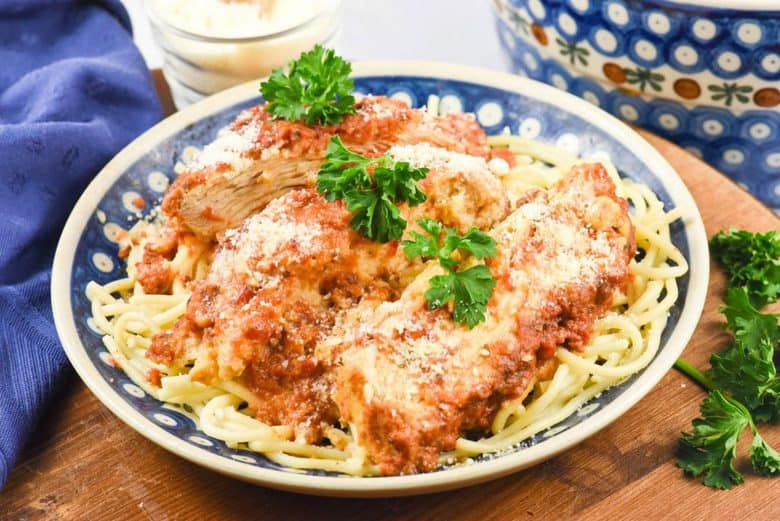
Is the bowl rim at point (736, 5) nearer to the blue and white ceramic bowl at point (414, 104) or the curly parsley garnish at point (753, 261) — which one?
the blue and white ceramic bowl at point (414, 104)

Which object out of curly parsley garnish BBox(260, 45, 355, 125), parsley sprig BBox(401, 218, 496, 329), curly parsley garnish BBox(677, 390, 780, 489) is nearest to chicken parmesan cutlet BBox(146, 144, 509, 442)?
parsley sprig BBox(401, 218, 496, 329)

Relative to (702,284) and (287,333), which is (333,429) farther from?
(702,284)

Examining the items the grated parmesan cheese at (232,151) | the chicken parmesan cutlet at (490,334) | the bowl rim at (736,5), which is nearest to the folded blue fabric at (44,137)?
the grated parmesan cheese at (232,151)

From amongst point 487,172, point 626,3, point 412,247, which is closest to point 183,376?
point 412,247

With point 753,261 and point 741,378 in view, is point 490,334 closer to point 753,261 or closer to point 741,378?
point 741,378

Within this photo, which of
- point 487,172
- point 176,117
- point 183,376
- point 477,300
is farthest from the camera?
point 176,117

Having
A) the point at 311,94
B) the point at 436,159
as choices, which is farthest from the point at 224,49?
the point at 436,159

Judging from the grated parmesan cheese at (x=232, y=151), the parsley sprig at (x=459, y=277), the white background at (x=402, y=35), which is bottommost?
the white background at (x=402, y=35)
